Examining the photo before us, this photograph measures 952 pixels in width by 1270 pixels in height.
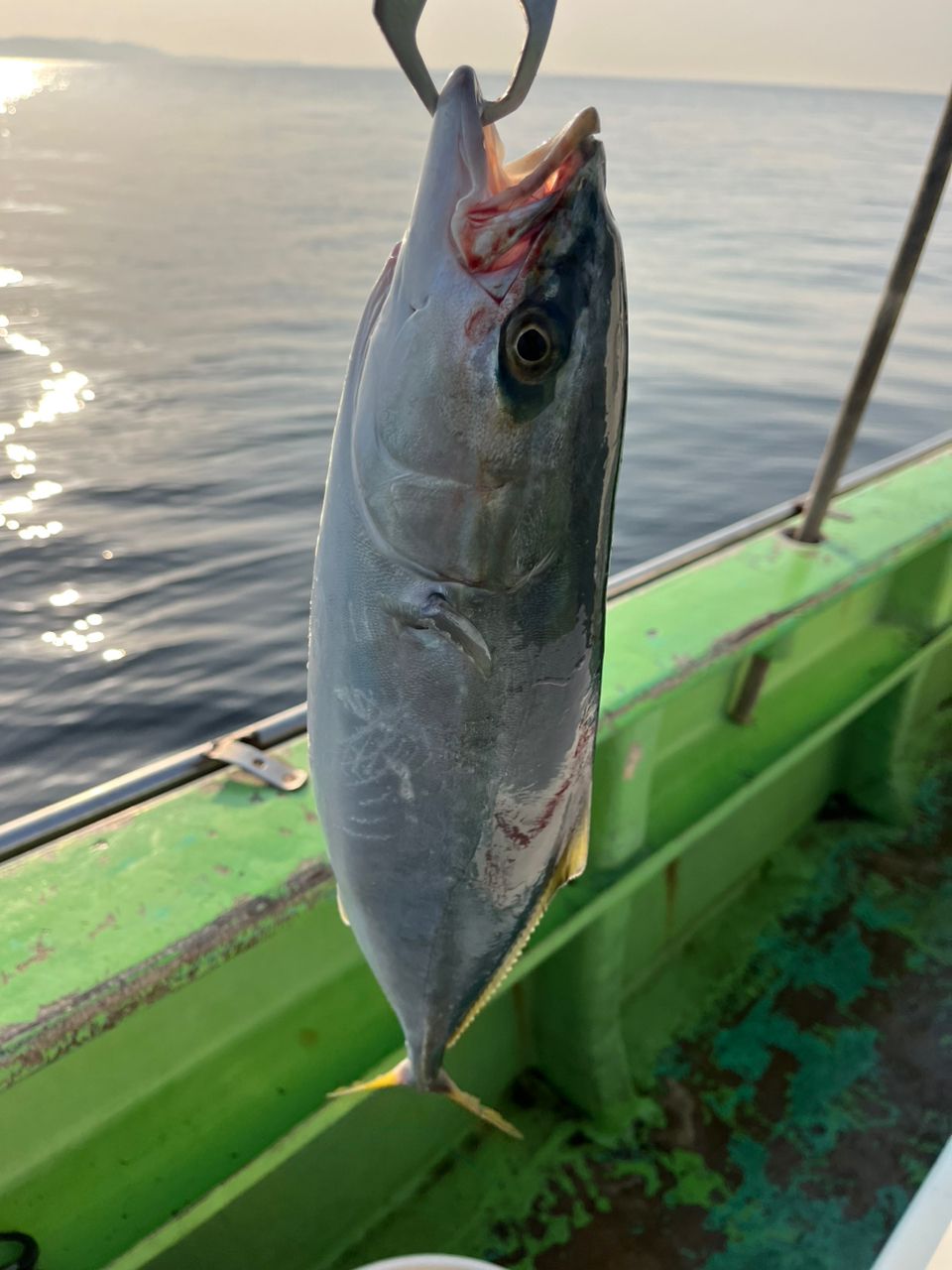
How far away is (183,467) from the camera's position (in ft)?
28.5

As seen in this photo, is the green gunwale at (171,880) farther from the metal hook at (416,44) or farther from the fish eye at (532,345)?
the metal hook at (416,44)

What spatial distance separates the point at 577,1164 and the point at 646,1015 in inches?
22.3

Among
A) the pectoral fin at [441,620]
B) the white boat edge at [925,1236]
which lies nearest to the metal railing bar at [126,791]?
the pectoral fin at [441,620]

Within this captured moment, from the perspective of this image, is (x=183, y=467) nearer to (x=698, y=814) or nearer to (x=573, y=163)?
(x=698, y=814)

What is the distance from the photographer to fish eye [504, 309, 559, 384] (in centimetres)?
97

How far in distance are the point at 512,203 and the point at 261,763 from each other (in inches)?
54.3

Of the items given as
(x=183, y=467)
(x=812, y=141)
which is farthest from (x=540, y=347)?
(x=812, y=141)

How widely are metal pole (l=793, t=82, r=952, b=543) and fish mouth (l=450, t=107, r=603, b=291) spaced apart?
2.00m

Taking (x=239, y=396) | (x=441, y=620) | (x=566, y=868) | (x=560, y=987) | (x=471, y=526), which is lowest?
(x=560, y=987)

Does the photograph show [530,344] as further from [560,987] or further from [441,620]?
[560,987]

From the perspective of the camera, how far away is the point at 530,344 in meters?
0.98

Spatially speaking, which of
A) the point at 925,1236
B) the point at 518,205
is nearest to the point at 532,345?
the point at 518,205

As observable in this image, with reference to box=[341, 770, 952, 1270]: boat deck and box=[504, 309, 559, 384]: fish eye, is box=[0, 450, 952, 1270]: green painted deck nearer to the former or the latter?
box=[341, 770, 952, 1270]: boat deck

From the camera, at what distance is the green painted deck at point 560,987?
5.42 feet
